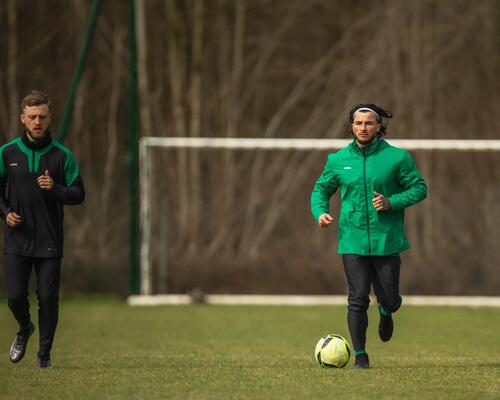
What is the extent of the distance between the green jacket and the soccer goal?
317 inches

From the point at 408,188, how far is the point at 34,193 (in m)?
2.49

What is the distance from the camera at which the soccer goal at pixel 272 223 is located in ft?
54.6

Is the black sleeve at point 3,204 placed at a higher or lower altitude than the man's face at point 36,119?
lower

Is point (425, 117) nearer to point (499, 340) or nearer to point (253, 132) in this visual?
point (253, 132)

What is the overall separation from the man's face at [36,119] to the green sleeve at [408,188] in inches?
91.6

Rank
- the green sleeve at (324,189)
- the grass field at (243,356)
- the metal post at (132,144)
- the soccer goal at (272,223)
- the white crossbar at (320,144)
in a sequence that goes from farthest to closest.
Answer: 1. the soccer goal at (272,223)
2. the metal post at (132,144)
3. the white crossbar at (320,144)
4. the green sleeve at (324,189)
5. the grass field at (243,356)

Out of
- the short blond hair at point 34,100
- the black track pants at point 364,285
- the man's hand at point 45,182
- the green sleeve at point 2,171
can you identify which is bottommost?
the black track pants at point 364,285

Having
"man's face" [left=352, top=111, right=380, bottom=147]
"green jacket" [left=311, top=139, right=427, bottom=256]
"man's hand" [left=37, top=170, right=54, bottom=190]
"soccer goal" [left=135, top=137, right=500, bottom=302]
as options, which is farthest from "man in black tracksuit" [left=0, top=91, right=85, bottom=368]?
"soccer goal" [left=135, top=137, right=500, bottom=302]

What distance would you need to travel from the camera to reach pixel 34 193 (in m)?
7.53

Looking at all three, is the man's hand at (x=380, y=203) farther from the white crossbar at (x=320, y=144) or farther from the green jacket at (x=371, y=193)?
the white crossbar at (x=320, y=144)

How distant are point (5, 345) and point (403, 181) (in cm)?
426

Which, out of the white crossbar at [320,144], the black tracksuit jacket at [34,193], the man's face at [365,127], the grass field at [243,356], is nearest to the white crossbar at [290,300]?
the grass field at [243,356]

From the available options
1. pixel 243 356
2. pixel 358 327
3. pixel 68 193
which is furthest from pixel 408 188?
pixel 68 193

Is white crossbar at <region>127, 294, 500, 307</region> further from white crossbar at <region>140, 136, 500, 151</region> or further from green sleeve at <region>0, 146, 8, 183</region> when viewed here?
green sleeve at <region>0, 146, 8, 183</region>
